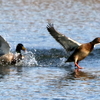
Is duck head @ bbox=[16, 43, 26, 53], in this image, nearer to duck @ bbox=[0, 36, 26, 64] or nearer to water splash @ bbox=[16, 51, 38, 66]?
duck @ bbox=[0, 36, 26, 64]

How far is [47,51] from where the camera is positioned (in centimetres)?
1302

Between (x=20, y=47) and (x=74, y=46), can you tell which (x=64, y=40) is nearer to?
(x=74, y=46)

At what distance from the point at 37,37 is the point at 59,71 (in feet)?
Answer: 15.2

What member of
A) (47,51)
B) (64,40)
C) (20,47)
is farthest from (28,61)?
(47,51)

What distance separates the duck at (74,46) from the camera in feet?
36.8

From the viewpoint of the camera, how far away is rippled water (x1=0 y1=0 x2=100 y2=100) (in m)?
8.32

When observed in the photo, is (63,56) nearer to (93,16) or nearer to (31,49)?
(31,49)

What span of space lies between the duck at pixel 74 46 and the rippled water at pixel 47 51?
0.86 ft

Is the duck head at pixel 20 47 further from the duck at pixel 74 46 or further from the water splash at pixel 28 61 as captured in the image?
the duck at pixel 74 46

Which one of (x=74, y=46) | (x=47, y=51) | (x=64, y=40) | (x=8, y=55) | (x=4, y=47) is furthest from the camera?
(x=47, y=51)

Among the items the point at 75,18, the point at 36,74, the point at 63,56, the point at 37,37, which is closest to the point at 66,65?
the point at 63,56

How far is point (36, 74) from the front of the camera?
9.98 meters

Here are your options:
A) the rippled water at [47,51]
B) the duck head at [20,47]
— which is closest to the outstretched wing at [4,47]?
the duck head at [20,47]

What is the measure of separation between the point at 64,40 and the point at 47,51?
1834mm
